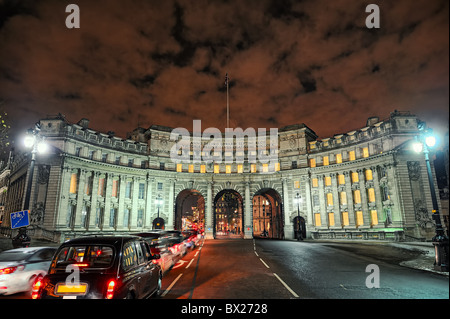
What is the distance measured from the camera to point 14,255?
916 cm

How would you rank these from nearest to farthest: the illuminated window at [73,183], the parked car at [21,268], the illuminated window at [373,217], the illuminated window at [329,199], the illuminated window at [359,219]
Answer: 1. the parked car at [21,268]
2. the illuminated window at [73,183]
3. the illuminated window at [373,217]
4. the illuminated window at [359,219]
5. the illuminated window at [329,199]

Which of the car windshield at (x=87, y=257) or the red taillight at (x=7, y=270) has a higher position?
the car windshield at (x=87, y=257)

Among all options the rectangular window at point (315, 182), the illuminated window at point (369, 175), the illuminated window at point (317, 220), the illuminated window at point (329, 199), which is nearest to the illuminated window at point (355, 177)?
the illuminated window at point (369, 175)

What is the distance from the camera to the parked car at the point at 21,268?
8250 millimetres

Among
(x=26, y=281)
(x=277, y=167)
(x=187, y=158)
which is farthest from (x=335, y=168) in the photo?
(x=26, y=281)

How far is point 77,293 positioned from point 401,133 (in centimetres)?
4283

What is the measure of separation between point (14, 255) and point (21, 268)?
0.94 metres

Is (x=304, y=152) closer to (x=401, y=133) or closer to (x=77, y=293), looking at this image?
(x=401, y=133)

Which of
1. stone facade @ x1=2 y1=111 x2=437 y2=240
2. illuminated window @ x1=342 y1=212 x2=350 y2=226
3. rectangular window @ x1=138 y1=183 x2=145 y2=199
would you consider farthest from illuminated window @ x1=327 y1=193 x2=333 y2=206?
rectangular window @ x1=138 y1=183 x2=145 y2=199

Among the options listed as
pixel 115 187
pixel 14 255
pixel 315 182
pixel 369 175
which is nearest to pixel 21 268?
pixel 14 255

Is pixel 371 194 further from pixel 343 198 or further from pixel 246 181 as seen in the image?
pixel 246 181

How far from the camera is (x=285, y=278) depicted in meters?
10.8

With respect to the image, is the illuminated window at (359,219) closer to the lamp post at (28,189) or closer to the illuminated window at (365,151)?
the illuminated window at (365,151)
